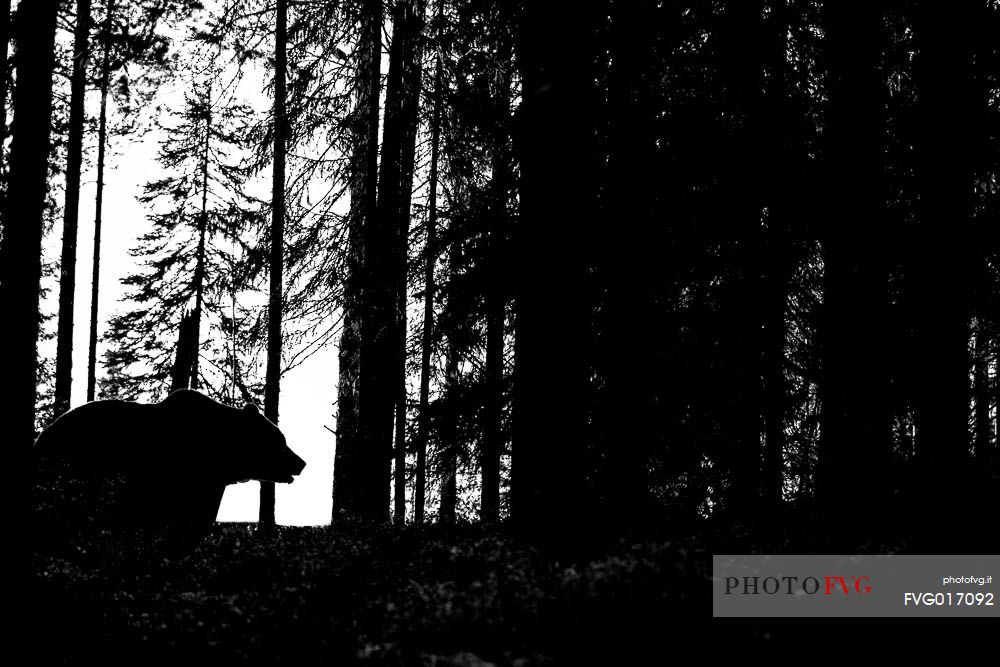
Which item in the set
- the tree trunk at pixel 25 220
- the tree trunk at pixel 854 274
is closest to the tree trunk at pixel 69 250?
the tree trunk at pixel 25 220

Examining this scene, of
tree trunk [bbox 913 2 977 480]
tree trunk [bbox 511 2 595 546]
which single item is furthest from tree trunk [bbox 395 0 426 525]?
tree trunk [bbox 913 2 977 480]

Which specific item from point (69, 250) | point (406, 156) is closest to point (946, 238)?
point (406, 156)

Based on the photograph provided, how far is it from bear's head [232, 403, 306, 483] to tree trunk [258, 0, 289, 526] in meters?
5.36

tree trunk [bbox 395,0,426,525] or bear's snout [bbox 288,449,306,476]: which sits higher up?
tree trunk [bbox 395,0,426,525]

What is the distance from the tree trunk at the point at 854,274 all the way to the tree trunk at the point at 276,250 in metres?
10.4

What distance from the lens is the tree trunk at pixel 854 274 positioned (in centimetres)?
1005

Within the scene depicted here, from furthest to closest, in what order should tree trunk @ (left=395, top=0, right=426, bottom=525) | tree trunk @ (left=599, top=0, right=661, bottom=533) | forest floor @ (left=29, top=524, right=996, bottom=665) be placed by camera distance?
1. tree trunk @ (left=395, top=0, right=426, bottom=525)
2. tree trunk @ (left=599, top=0, right=661, bottom=533)
3. forest floor @ (left=29, top=524, right=996, bottom=665)

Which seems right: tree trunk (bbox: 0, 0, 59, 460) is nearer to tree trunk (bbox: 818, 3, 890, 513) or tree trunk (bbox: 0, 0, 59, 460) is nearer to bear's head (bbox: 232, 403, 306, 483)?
bear's head (bbox: 232, 403, 306, 483)

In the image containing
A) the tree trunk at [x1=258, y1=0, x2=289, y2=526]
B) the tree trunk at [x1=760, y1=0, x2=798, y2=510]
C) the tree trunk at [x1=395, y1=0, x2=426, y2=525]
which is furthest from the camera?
the tree trunk at [x1=258, y1=0, x2=289, y2=526]

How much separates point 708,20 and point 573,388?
265 inches

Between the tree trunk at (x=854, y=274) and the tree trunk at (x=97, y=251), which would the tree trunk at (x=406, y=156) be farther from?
the tree trunk at (x=97, y=251)

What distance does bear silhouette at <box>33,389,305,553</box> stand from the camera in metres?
10.9

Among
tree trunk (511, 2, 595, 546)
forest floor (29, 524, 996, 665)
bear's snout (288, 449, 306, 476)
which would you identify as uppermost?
tree trunk (511, 2, 595, 546)

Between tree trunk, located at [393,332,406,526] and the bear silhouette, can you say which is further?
tree trunk, located at [393,332,406,526]
